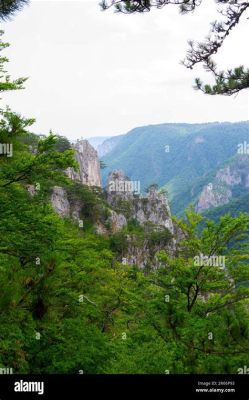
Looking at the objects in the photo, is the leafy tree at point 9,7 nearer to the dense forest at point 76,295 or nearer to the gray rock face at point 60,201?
the dense forest at point 76,295

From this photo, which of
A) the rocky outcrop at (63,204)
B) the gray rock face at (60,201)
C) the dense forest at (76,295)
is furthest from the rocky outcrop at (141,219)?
the dense forest at (76,295)

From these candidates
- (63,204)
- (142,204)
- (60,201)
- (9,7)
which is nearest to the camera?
(9,7)

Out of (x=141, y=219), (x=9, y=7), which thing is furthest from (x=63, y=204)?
(x=9, y=7)

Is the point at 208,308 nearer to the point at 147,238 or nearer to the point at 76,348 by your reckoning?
the point at 76,348

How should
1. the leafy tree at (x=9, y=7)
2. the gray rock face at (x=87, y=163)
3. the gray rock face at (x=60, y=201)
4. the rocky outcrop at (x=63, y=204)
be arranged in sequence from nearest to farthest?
1. the leafy tree at (x=9, y=7)
2. the gray rock face at (x=60, y=201)
3. the rocky outcrop at (x=63, y=204)
4. the gray rock face at (x=87, y=163)

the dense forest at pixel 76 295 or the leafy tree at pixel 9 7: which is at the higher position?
the leafy tree at pixel 9 7

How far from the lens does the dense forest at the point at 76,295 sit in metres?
10.8

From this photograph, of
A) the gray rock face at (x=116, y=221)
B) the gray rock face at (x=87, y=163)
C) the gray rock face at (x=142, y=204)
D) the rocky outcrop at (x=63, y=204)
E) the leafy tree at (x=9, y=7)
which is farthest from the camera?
the gray rock face at (x=87, y=163)

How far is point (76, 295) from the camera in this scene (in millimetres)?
15039

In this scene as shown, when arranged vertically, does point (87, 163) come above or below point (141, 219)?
above

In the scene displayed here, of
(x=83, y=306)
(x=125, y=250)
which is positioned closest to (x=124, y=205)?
(x=125, y=250)

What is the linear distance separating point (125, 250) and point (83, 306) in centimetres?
5231

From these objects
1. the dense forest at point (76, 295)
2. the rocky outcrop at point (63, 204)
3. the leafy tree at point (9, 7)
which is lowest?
the dense forest at point (76, 295)

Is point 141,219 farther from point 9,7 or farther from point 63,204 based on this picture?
point 9,7
